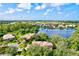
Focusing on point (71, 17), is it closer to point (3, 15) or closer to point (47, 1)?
point (47, 1)

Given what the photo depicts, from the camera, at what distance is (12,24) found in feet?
4.71

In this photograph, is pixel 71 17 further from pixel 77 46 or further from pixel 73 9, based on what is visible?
pixel 77 46

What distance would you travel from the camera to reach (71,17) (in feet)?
4.70

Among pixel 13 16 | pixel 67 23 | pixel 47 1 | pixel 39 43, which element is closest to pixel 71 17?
pixel 67 23

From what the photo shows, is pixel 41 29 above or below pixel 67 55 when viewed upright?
above

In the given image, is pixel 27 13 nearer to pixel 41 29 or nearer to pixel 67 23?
pixel 41 29

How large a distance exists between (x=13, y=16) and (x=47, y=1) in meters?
0.31

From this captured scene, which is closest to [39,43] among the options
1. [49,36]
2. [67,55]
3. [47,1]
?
[49,36]

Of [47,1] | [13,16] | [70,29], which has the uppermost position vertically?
[47,1]

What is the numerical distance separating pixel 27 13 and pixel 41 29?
0.59ft

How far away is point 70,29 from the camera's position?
1.42m

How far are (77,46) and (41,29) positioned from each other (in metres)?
0.33

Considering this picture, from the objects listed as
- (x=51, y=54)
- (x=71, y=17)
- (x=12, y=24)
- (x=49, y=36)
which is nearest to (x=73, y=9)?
(x=71, y=17)

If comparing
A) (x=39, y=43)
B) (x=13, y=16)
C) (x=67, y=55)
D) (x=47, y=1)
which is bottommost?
(x=67, y=55)
